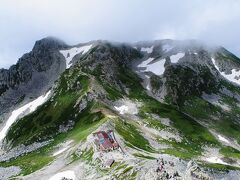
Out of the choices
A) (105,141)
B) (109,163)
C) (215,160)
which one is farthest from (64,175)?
(215,160)

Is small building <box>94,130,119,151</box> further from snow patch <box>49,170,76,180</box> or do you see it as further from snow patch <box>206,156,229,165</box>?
snow patch <box>206,156,229,165</box>

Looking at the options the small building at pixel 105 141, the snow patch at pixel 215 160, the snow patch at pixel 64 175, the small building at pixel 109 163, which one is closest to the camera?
the small building at pixel 109 163

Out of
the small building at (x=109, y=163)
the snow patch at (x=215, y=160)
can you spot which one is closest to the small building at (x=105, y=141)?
the small building at (x=109, y=163)

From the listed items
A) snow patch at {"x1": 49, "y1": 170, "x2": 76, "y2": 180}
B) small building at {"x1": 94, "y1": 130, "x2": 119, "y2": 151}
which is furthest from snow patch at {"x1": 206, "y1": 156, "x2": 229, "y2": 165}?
snow patch at {"x1": 49, "y1": 170, "x2": 76, "y2": 180}

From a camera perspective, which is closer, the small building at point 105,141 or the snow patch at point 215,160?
the small building at point 105,141

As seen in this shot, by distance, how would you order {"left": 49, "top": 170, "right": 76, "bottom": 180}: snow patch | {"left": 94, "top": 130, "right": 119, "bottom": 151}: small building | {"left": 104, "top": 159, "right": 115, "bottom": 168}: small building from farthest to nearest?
{"left": 94, "top": 130, "right": 119, "bottom": 151}: small building
{"left": 49, "top": 170, "right": 76, "bottom": 180}: snow patch
{"left": 104, "top": 159, "right": 115, "bottom": 168}: small building

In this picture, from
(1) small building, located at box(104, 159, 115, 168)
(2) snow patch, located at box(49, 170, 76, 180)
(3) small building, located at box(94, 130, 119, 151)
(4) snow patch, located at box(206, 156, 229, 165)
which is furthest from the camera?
(4) snow patch, located at box(206, 156, 229, 165)

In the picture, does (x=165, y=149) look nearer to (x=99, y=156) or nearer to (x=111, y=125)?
(x=111, y=125)

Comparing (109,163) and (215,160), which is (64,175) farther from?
(215,160)

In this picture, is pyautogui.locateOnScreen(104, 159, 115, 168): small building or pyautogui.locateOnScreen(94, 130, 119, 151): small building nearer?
pyautogui.locateOnScreen(104, 159, 115, 168): small building

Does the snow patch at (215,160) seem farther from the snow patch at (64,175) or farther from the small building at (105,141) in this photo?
the snow patch at (64,175)

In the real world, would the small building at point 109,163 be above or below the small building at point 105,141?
above

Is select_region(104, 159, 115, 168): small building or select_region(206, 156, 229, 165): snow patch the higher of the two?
select_region(104, 159, 115, 168): small building
